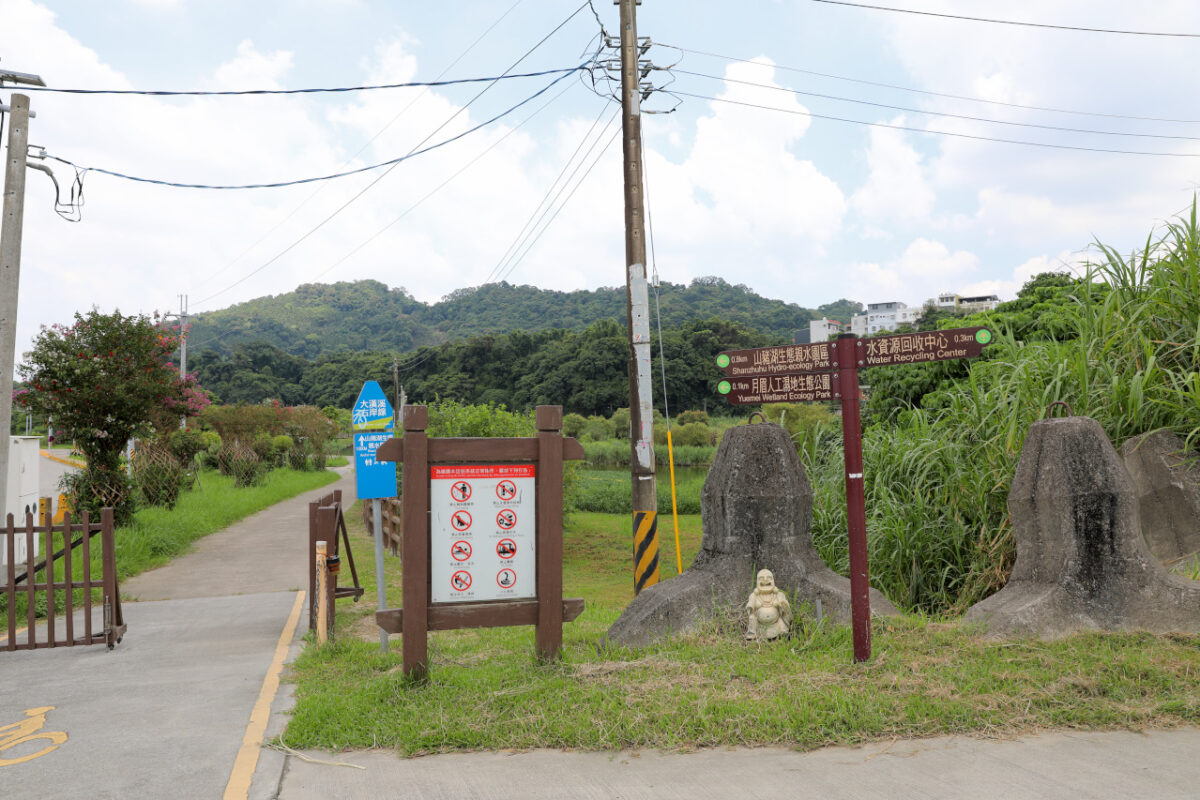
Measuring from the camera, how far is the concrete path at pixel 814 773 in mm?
3898

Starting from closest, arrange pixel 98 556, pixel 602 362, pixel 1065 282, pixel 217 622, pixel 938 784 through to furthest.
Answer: pixel 938 784, pixel 217 622, pixel 98 556, pixel 1065 282, pixel 602 362

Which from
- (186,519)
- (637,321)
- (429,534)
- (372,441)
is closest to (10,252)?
(372,441)

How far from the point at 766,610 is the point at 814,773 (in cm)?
209

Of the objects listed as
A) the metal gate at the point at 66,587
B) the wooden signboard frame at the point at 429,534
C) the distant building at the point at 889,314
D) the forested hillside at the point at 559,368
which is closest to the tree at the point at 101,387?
the metal gate at the point at 66,587

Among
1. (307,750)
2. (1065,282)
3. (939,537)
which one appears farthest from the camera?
(1065,282)

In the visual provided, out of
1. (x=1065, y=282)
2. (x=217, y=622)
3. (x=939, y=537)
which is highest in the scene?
(x=1065, y=282)

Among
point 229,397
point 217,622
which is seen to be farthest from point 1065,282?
point 229,397

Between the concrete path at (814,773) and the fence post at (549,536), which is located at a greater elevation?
the fence post at (549,536)

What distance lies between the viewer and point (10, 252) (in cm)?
1000

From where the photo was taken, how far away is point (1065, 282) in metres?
16.4

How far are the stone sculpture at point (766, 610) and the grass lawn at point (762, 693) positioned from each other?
12 cm

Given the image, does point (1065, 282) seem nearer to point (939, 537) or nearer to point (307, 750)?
point (939, 537)

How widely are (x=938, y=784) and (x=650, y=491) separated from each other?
6.01 meters

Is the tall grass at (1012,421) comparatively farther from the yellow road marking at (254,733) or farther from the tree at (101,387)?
the tree at (101,387)
